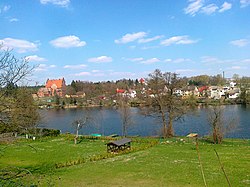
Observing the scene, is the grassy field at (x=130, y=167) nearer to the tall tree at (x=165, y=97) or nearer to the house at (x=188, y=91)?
the tall tree at (x=165, y=97)

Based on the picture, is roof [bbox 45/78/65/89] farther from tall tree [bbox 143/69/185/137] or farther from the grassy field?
the grassy field

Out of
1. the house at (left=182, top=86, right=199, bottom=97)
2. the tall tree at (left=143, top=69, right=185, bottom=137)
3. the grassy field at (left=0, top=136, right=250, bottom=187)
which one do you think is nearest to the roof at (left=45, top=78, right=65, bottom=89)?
the house at (left=182, top=86, right=199, bottom=97)

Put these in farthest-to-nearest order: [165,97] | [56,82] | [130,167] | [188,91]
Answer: [56,82] → [188,91] → [165,97] → [130,167]

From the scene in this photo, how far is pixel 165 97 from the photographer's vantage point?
35.2 meters

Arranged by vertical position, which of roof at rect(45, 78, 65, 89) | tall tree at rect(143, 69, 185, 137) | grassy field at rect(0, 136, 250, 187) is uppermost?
roof at rect(45, 78, 65, 89)

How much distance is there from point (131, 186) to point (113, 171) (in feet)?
12.6

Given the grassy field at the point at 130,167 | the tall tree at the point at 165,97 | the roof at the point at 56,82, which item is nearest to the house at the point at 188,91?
the tall tree at the point at 165,97

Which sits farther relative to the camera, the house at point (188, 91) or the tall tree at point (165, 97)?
the house at point (188, 91)

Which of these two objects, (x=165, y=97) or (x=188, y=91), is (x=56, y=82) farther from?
(x=165, y=97)

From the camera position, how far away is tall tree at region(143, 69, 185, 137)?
35062 millimetres

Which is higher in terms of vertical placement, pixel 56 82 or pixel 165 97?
pixel 56 82

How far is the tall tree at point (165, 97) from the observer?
35.1 m

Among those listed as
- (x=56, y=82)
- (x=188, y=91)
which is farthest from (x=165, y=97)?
(x=56, y=82)

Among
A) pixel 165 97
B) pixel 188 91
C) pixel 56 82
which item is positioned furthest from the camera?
pixel 56 82
